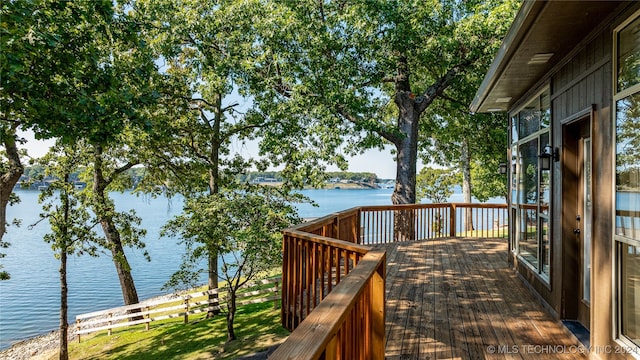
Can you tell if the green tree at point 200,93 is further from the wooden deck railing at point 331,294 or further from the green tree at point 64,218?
the wooden deck railing at point 331,294

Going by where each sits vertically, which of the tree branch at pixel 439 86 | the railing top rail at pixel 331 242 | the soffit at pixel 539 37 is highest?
the tree branch at pixel 439 86

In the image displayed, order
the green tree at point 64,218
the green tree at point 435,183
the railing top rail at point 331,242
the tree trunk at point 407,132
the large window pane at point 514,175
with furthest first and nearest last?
the green tree at point 435,183
the tree trunk at point 407,132
the green tree at point 64,218
the large window pane at point 514,175
the railing top rail at point 331,242

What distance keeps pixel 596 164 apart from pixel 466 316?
204 cm

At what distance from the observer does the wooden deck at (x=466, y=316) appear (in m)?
3.15

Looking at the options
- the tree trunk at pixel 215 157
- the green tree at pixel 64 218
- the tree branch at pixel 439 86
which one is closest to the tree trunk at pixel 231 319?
the tree trunk at pixel 215 157

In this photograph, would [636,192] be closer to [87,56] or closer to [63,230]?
[87,56]

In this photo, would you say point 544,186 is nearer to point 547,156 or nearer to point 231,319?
point 547,156

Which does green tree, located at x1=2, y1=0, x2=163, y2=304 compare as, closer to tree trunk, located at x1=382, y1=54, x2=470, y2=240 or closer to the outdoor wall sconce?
the outdoor wall sconce

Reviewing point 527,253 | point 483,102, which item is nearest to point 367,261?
point 527,253

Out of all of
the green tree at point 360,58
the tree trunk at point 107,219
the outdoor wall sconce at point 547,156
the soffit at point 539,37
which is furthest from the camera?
the tree trunk at point 107,219

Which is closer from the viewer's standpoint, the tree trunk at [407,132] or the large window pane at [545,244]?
the large window pane at [545,244]

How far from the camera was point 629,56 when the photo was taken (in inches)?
100

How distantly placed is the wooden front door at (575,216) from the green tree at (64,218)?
12167 millimetres

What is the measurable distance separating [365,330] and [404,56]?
9.87 m
